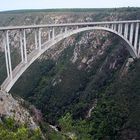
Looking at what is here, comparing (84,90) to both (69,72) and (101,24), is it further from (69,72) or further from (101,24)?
(101,24)

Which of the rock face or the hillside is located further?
the hillside

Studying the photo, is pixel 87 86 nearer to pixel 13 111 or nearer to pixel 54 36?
pixel 54 36

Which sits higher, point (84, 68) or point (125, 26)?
point (125, 26)

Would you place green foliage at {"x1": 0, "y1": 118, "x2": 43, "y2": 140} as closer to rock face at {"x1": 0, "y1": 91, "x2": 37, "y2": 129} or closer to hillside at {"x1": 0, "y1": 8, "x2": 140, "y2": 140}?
rock face at {"x1": 0, "y1": 91, "x2": 37, "y2": 129}

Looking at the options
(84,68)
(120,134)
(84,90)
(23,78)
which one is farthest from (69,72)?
(120,134)

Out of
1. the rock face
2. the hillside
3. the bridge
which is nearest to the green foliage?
the rock face

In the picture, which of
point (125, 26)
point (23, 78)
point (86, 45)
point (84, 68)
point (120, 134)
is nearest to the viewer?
point (120, 134)

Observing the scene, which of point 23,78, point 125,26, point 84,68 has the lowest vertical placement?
point 23,78
